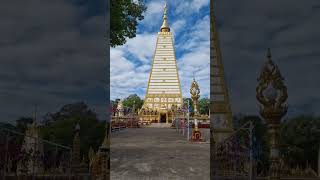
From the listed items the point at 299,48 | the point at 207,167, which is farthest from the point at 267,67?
the point at 207,167

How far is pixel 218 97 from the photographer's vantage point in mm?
5156

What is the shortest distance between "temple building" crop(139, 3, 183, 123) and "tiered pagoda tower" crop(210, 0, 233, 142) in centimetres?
1555

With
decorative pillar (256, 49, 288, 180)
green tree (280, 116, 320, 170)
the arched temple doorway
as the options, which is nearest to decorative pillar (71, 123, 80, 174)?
decorative pillar (256, 49, 288, 180)

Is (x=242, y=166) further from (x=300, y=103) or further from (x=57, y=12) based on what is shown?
(x=57, y=12)

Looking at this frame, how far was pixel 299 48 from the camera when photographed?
14.8 ft

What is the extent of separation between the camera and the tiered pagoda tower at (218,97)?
16.5 ft

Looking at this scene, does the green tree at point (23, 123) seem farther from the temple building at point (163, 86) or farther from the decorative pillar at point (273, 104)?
the temple building at point (163, 86)

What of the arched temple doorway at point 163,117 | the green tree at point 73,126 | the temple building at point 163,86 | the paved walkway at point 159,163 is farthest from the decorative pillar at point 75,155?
the arched temple doorway at point 163,117

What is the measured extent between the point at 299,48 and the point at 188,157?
2941 mm

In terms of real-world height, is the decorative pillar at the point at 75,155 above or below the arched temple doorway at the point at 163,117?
below

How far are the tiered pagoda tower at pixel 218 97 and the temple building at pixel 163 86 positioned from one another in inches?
612

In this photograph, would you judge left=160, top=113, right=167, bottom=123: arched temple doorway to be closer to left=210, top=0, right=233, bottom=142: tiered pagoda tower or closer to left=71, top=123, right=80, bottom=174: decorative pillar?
left=210, top=0, right=233, bottom=142: tiered pagoda tower

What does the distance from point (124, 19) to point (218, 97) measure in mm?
3274

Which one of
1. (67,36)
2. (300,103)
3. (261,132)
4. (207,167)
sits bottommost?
(207,167)
